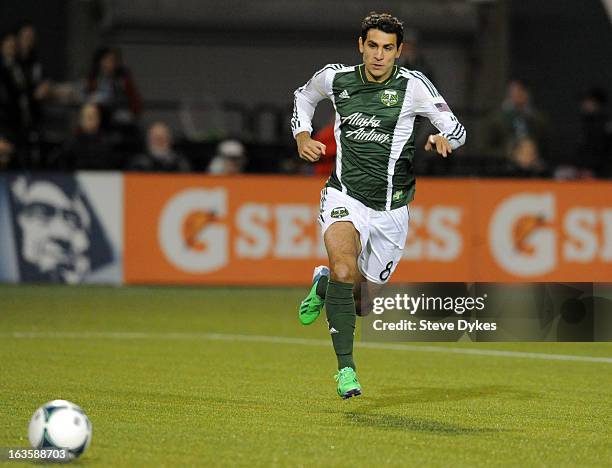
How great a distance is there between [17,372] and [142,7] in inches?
550

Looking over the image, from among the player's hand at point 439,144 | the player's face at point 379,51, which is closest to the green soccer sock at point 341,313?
the player's hand at point 439,144

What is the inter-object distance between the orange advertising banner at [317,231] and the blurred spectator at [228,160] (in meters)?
0.77

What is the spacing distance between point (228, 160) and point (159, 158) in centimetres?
90

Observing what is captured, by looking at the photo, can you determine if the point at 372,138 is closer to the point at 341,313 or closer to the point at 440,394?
the point at 341,313

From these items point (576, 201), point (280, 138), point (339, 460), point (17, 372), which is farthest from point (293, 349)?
point (280, 138)

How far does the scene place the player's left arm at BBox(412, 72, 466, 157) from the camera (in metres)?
8.44

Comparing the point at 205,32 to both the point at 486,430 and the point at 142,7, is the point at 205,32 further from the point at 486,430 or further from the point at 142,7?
the point at 486,430

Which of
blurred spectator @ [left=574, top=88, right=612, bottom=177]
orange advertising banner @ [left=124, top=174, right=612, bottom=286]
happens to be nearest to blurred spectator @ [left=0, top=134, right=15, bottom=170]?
orange advertising banner @ [left=124, top=174, right=612, bottom=286]

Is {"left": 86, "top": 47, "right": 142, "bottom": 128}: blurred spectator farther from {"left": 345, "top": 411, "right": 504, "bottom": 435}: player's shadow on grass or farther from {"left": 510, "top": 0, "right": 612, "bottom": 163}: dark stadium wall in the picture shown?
{"left": 345, "top": 411, "right": 504, "bottom": 435}: player's shadow on grass

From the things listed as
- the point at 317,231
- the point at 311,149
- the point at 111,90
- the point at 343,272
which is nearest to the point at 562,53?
the point at 317,231

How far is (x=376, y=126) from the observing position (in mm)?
8836

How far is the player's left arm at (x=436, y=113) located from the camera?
844cm

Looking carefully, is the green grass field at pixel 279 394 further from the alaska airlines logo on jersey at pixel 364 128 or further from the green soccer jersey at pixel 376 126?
the alaska airlines logo on jersey at pixel 364 128

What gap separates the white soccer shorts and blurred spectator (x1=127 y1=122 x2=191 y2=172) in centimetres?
881
